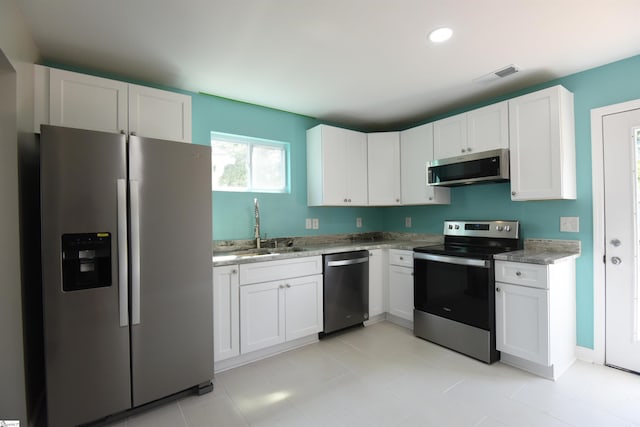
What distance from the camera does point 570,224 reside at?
8.00 feet

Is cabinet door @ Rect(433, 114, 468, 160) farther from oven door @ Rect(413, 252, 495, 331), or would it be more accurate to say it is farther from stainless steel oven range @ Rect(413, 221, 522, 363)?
oven door @ Rect(413, 252, 495, 331)

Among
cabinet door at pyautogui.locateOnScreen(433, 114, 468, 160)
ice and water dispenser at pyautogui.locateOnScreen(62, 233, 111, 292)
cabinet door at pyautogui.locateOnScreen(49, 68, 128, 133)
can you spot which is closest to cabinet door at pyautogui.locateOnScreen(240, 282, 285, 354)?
ice and water dispenser at pyautogui.locateOnScreen(62, 233, 111, 292)

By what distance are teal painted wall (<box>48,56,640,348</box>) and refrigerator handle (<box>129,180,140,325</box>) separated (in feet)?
3.41

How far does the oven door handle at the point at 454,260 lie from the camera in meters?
2.37

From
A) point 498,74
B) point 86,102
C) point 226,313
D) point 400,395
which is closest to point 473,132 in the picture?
point 498,74

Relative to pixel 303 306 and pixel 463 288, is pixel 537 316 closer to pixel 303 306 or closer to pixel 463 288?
pixel 463 288

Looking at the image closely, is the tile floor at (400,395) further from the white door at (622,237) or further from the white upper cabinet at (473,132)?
the white upper cabinet at (473,132)

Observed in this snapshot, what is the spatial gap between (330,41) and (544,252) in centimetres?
238

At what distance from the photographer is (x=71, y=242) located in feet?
5.34

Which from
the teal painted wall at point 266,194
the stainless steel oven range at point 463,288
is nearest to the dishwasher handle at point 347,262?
the stainless steel oven range at point 463,288

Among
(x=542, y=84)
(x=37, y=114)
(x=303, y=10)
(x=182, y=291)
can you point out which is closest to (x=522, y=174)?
(x=542, y=84)

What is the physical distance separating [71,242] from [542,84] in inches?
149

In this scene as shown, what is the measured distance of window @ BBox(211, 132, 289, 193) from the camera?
293 cm

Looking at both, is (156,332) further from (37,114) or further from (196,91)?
(196,91)
